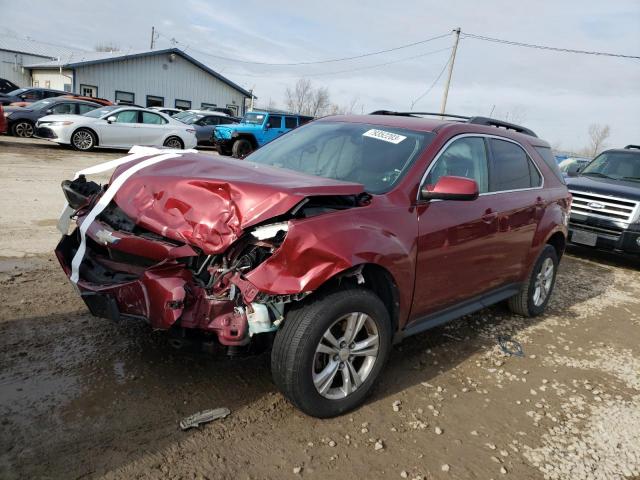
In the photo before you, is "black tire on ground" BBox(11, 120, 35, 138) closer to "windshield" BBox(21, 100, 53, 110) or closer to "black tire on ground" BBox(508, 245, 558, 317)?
"windshield" BBox(21, 100, 53, 110)

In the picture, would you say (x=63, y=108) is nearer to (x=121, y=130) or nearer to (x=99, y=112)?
(x=99, y=112)

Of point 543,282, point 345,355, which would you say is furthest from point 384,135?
point 543,282

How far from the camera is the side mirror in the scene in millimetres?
3184

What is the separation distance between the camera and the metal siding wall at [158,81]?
30450 mm

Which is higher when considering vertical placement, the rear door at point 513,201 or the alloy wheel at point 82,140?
the rear door at point 513,201

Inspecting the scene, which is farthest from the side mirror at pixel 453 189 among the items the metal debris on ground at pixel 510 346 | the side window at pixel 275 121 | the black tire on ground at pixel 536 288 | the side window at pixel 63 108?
the side window at pixel 63 108

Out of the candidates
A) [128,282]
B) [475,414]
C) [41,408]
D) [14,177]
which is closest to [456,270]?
[475,414]

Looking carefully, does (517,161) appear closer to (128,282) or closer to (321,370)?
(321,370)

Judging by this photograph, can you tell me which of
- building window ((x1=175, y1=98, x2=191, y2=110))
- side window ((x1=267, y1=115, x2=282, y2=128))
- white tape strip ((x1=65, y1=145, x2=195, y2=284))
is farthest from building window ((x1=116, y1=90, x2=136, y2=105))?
white tape strip ((x1=65, y1=145, x2=195, y2=284))

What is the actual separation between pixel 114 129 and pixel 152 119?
1345mm

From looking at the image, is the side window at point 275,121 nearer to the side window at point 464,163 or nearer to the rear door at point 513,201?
the rear door at point 513,201

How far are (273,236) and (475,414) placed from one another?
1801 millimetres

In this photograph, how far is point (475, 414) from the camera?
3.19 meters

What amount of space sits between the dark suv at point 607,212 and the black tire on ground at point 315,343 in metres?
6.02
